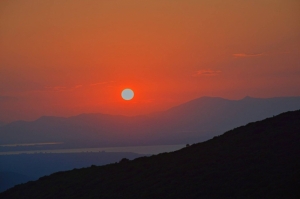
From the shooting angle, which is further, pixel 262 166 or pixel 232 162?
pixel 232 162

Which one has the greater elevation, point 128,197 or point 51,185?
point 51,185

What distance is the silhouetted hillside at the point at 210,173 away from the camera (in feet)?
71.7

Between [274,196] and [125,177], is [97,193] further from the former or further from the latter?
[274,196]

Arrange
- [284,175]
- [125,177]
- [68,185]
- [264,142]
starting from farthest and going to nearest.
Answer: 1. [68,185]
2. [125,177]
3. [264,142]
4. [284,175]

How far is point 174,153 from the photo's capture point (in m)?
33.8

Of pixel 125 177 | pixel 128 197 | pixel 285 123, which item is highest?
pixel 285 123

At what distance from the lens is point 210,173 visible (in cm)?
2502

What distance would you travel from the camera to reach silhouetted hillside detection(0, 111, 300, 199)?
21.9 m

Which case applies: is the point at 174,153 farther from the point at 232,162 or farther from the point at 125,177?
the point at 232,162

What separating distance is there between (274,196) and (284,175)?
2270 millimetres

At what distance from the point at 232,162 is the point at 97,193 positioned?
854 cm

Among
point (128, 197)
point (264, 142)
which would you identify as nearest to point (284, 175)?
point (264, 142)

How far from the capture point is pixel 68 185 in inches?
1268

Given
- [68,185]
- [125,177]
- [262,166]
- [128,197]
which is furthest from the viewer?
[68,185]
